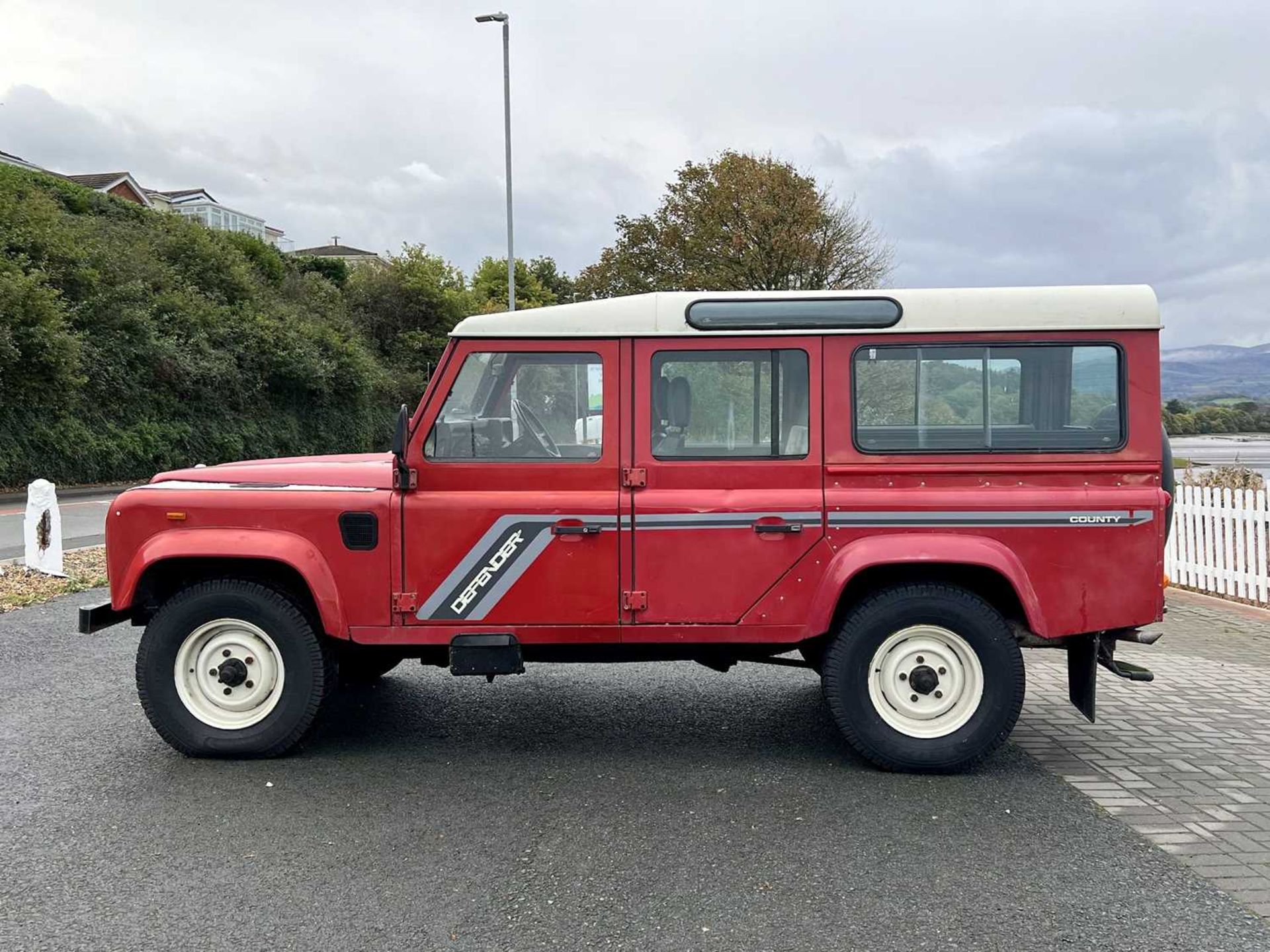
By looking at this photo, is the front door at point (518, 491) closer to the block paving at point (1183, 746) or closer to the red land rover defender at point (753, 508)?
the red land rover defender at point (753, 508)

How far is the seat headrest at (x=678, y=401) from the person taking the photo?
4.76 m

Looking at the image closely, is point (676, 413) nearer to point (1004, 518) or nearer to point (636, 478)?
point (636, 478)

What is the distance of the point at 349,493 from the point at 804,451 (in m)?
2.11

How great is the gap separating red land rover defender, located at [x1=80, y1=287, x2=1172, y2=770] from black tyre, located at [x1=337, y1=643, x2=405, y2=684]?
0.47 metres

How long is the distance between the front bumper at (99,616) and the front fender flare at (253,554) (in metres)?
0.24

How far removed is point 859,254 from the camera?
92.6 feet

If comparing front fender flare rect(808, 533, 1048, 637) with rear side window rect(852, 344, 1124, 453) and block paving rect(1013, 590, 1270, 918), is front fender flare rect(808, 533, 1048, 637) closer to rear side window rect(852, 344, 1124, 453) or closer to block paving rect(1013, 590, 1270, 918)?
rear side window rect(852, 344, 1124, 453)

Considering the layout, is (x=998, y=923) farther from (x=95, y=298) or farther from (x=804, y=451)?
(x=95, y=298)

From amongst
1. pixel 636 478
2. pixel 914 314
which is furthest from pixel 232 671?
pixel 914 314

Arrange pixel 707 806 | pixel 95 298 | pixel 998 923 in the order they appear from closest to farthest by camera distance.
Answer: pixel 998 923
pixel 707 806
pixel 95 298

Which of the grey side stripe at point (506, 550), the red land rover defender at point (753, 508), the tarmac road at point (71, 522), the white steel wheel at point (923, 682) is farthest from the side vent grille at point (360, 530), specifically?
the tarmac road at point (71, 522)

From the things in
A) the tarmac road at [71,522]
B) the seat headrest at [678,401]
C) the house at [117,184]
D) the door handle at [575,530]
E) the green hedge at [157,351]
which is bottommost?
the tarmac road at [71,522]

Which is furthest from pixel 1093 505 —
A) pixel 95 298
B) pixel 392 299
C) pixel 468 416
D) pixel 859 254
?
pixel 392 299

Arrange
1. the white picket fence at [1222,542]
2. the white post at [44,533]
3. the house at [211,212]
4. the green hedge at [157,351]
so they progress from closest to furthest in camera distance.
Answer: the white picket fence at [1222,542] < the white post at [44,533] < the green hedge at [157,351] < the house at [211,212]
